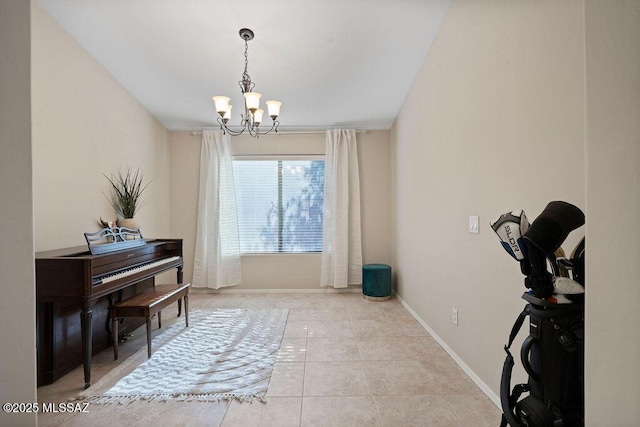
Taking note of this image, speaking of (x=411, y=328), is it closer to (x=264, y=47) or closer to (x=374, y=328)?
(x=374, y=328)

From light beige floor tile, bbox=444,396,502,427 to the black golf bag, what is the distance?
81 centimetres

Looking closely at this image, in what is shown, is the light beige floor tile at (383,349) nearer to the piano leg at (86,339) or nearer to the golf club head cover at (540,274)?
the golf club head cover at (540,274)

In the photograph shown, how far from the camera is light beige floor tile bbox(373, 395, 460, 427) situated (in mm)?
1642

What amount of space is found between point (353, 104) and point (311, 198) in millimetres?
1582

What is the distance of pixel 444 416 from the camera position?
1693mm

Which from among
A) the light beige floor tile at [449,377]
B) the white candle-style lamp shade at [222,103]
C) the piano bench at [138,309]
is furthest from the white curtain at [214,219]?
the light beige floor tile at [449,377]

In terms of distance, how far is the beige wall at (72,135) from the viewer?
230cm

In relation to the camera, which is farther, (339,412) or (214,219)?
(214,219)

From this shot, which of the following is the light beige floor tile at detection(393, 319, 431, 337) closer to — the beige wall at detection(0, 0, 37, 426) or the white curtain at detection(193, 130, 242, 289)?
the white curtain at detection(193, 130, 242, 289)

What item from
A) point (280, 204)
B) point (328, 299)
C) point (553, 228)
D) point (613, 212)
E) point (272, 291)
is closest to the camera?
point (613, 212)

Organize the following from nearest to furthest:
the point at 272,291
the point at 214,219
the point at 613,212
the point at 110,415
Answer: the point at 613,212, the point at 110,415, the point at 214,219, the point at 272,291

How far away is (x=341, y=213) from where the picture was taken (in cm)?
446

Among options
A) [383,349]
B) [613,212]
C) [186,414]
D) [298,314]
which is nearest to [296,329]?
[298,314]

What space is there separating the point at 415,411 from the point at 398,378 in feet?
1.16
